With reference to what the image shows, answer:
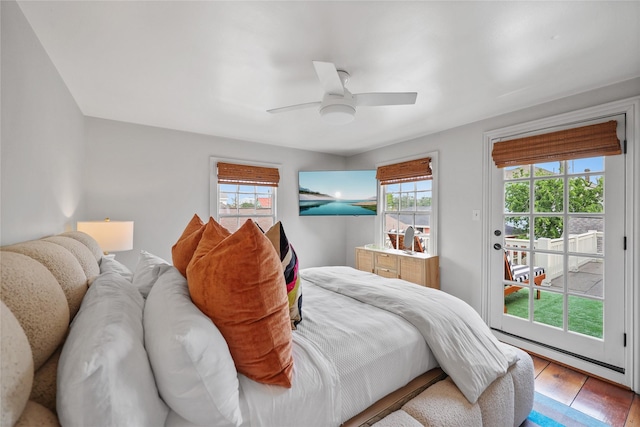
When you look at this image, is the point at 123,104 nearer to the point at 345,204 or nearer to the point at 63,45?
the point at 63,45

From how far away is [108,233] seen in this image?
7.68 feet

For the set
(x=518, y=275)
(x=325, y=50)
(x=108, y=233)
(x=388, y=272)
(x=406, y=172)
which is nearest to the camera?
(x=325, y=50)

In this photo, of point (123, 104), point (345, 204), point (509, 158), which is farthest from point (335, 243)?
point (123, 104)

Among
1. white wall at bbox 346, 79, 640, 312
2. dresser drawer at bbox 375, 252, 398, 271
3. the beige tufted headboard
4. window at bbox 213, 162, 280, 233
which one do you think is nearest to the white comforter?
the beige tufted headboard

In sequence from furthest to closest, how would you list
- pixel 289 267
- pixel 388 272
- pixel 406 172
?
pixel 406 172
pixel 388 272
pixel 289 267

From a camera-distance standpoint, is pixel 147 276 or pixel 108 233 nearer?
pixel 147 276

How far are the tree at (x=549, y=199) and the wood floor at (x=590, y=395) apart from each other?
1.18 meters

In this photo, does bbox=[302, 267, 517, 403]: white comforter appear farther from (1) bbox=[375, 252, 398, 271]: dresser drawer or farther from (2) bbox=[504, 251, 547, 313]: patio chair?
(1) bbox=[375, 252, 398, 271]: dresser drawer

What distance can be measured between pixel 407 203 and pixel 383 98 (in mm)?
2202

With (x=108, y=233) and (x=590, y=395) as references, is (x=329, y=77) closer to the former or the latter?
(x=108, y=233)

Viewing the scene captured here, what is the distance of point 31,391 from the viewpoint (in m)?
0.66

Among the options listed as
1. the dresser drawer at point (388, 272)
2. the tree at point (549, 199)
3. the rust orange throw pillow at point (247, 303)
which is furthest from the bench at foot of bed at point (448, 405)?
the dresser drawer at point (388, 272)

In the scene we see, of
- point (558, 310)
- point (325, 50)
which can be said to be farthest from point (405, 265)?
point (325, 50)

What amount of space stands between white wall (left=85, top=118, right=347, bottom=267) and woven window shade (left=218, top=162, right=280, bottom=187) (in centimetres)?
16
